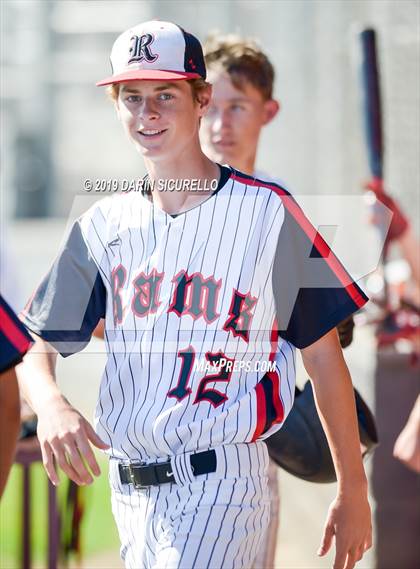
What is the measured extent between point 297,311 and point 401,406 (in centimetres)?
157

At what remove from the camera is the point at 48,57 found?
11.2 m

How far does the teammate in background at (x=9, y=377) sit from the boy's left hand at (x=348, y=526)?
2.16 feet

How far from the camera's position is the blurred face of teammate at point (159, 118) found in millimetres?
2375

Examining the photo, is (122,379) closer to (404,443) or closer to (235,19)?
(404,443)

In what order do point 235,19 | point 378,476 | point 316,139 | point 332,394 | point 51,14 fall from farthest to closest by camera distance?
1. point 51,14
2. point 235,19
3. point 316,139
4. point 378,476
5. point 332,394

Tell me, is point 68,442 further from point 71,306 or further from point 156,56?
point 156,56

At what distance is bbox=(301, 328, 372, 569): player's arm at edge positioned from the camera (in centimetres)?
228

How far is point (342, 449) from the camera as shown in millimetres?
2301

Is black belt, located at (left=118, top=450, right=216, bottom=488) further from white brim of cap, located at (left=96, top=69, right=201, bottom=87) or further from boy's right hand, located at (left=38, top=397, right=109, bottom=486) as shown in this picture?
white brim of cap, located at (left=96, top=69, right=201, bottom=87)

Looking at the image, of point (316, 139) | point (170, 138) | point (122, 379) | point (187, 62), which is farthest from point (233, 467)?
point (316, 139)

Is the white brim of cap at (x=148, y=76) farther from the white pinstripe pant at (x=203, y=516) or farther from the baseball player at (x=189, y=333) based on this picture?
the white pinstripe pant at (x=203, y=516)

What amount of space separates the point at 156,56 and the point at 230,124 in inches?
33.4

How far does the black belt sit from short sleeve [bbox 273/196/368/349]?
0.30 metres
